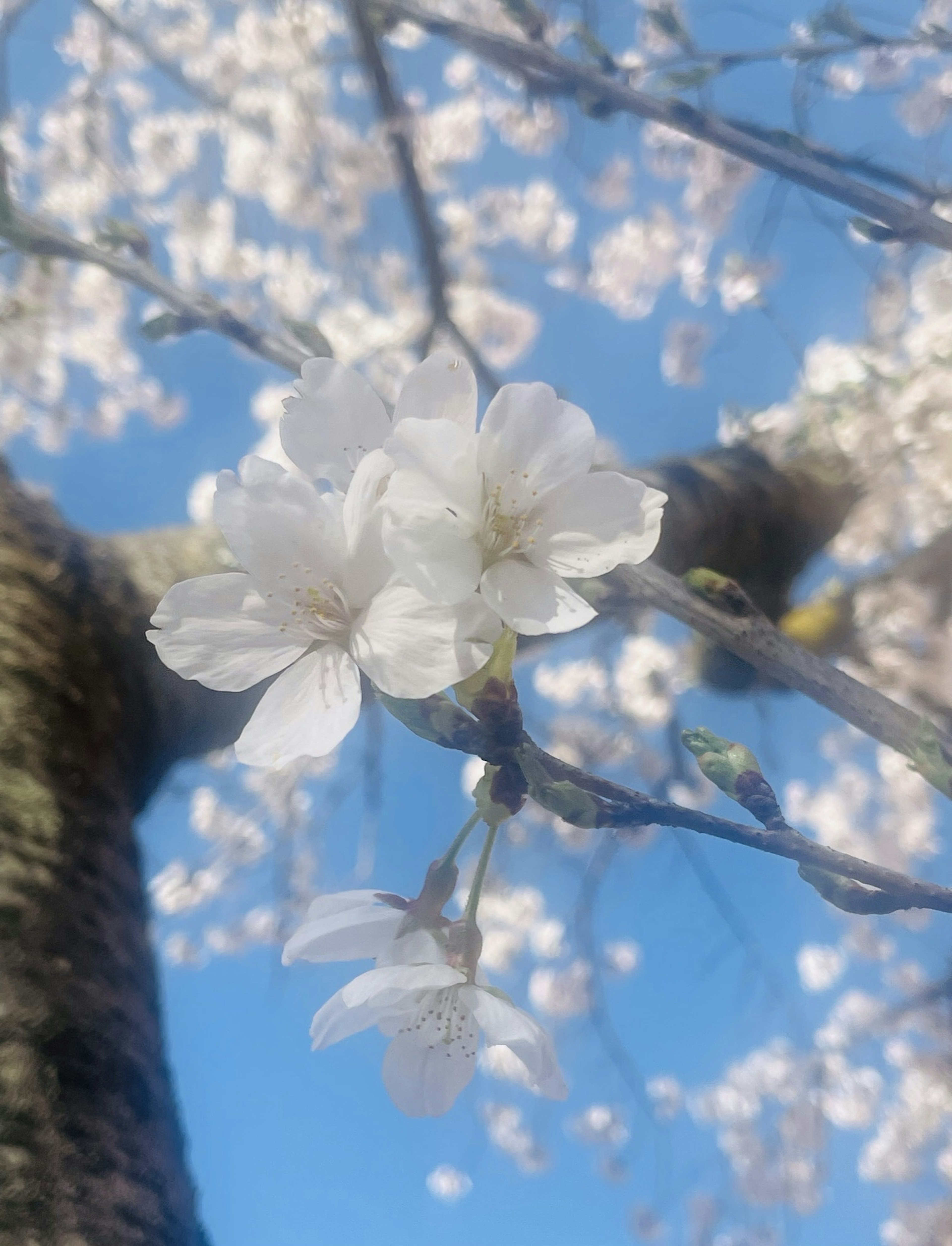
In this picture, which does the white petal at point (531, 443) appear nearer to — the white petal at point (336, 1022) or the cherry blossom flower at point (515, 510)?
the cherry blossom flower at point (515, 510)

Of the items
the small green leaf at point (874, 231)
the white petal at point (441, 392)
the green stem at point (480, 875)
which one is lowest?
the green stem at point (480, 875)

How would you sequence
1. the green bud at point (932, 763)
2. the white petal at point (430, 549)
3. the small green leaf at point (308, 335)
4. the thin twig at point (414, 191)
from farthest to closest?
1. the thin twig at point (414, 191)
2. the small green leaf at point (308, 335)
3. the green bud at point (932, 763)
4. the white petal at point (430, 549)

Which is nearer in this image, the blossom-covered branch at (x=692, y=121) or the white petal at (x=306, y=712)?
the white petal at (x=306, y=712)

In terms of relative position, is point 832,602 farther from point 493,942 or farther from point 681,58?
point 493,942

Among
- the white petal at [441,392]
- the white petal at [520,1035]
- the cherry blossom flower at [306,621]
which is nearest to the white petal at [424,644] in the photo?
the cherry blossom flower at [306,621]

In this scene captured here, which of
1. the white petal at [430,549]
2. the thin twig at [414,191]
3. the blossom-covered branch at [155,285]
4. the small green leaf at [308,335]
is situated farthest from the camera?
the thin twig at [414,191]

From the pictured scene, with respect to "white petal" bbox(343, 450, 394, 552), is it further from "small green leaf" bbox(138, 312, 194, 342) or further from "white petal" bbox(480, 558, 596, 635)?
"small green leaf" bbox(138, 312, 194, 342)

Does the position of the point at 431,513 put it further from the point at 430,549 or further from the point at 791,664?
the point at 791,664

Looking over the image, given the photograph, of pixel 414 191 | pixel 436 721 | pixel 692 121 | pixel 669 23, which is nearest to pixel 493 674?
pixel 436 721
